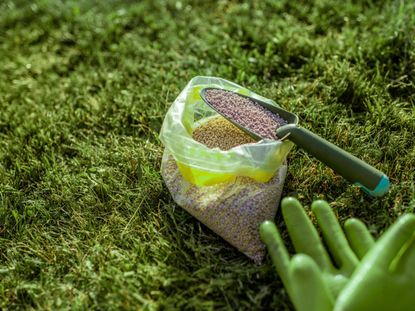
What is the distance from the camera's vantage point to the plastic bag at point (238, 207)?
6.01 feet

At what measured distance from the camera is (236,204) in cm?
185

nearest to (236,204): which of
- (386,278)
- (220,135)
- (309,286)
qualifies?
(220,135)

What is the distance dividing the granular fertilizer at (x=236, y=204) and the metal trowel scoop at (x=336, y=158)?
0.44 ft

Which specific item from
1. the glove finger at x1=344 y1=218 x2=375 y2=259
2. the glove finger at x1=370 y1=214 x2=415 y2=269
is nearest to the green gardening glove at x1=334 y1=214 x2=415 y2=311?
the glove finger at x1=370 y1=214 x2=415 y2=269

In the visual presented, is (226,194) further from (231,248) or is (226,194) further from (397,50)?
(397,50)

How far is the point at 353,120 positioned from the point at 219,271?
924mm

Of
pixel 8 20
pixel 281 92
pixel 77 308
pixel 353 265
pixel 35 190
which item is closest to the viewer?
pixel 353 265

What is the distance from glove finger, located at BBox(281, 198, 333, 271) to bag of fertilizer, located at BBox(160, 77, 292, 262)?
131 mm

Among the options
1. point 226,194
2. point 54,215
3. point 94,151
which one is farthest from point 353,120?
point 54,215

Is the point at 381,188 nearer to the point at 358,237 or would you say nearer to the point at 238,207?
the point at 358,237

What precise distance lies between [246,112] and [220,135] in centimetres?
13

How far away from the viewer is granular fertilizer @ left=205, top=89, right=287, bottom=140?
1.97m

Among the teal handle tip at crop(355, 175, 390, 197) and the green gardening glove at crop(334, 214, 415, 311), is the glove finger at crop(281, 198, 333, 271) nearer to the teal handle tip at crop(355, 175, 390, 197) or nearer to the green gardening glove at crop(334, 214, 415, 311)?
the green gardening glove at crop(334, 214, 415, 311)

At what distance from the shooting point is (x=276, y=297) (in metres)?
1.69
